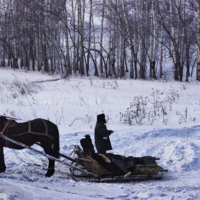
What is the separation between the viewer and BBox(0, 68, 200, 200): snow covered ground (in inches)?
140

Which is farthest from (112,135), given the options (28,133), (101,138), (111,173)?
(28,133)

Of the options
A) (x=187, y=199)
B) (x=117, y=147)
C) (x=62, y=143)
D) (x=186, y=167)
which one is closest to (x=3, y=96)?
(x=62, y=143)

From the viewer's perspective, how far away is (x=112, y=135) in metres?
7.25

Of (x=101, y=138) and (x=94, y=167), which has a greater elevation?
(x=101, y=138)

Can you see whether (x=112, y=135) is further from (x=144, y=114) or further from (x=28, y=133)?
(x=28, y=133)

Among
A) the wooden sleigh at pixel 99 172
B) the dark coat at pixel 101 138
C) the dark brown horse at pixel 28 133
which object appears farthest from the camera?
the dark coat at pixel 101 138

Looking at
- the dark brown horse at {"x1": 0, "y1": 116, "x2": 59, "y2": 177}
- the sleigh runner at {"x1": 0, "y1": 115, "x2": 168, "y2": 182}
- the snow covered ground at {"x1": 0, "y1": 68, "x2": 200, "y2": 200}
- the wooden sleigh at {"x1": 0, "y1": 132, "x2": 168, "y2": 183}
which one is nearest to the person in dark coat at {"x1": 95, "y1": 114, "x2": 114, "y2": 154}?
the sleigh runner at {"x1": 0, "y1": 115, "x2": 168, "y2": 182}

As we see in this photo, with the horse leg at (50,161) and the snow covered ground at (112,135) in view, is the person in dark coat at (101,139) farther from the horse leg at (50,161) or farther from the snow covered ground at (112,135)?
the horse leg at (50,161)

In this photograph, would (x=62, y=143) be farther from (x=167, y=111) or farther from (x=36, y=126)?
(x=167, y=111)

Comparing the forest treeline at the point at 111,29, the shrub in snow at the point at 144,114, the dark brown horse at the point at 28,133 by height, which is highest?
the forest treeline at the point at 111,29

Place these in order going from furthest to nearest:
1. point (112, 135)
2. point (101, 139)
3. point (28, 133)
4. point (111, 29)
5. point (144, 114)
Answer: point (111, 29) < point (144, 114) < point (112, 135) < point (101, 139) < point (28, 133)

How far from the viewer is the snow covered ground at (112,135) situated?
11.7ft

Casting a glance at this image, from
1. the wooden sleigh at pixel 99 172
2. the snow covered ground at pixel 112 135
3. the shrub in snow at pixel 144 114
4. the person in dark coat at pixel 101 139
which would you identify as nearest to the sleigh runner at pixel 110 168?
the wooden sleigh at pixel 99 172

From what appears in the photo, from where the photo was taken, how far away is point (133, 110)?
9727 mm
